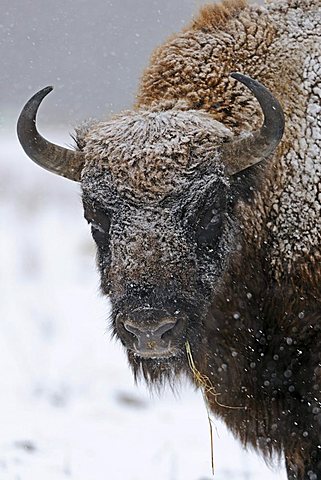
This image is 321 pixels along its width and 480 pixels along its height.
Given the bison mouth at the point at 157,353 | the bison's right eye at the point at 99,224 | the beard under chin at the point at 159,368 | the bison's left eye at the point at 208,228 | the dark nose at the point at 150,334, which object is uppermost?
the bison's right eye at the point at 99,224

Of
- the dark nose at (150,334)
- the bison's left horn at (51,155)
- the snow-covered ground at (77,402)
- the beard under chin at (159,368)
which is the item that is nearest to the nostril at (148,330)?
the dark nose at (150,334)

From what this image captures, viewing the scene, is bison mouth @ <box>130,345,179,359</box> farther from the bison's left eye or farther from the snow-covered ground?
the snow-covered ground

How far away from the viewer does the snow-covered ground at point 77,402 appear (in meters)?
6.96

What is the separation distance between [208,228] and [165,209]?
1.08 ft

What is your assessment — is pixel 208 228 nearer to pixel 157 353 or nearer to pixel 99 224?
pixel 99 224

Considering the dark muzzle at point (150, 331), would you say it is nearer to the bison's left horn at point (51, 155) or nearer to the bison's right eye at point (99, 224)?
the bison's right eye at point (99, 224)

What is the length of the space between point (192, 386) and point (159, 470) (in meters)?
1.39

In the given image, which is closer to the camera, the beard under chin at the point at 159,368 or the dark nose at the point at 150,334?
the dark nose at the point at 150,334

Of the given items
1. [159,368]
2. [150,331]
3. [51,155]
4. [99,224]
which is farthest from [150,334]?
[51,155]

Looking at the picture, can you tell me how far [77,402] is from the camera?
8.79 meters

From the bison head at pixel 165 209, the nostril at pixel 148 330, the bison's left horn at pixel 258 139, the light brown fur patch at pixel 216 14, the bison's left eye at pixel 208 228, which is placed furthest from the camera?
the light brown fur patch at pixel 216 14

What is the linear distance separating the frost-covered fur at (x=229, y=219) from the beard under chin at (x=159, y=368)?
0.06ft

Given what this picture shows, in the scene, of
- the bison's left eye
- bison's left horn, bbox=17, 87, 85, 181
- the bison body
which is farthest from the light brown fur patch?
the bison's left eye

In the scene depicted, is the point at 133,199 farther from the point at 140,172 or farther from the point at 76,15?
the point at 76,15
